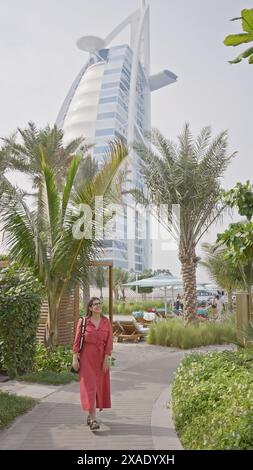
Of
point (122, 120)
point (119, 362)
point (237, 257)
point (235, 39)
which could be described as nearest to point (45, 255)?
point (119, 362)

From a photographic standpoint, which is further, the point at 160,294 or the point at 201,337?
the point at 160,294

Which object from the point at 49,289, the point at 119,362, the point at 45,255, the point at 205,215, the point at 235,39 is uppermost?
the point at 205,215

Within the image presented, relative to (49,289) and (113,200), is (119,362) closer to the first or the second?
(49,289)

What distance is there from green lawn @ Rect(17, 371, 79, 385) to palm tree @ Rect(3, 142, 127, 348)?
1.32 meters

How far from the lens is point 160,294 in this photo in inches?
2044

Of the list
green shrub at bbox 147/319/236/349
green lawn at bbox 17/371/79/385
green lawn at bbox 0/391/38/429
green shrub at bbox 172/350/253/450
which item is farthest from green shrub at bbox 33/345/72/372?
green shrub at bbox 147/319/236/349

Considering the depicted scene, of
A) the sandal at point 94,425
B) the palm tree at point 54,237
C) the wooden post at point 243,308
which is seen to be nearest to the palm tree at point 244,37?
the sandal at point 94,425

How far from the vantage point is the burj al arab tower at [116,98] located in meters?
117

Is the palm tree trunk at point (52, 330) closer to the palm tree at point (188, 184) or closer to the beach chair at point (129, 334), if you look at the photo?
the beach chair at point (129, 334)

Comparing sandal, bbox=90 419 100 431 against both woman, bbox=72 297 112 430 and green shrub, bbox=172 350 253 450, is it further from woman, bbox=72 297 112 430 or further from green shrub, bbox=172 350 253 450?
green shrub, bbox=172 350 253 450

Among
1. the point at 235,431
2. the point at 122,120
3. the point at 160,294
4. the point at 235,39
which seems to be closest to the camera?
the point at 235,39
